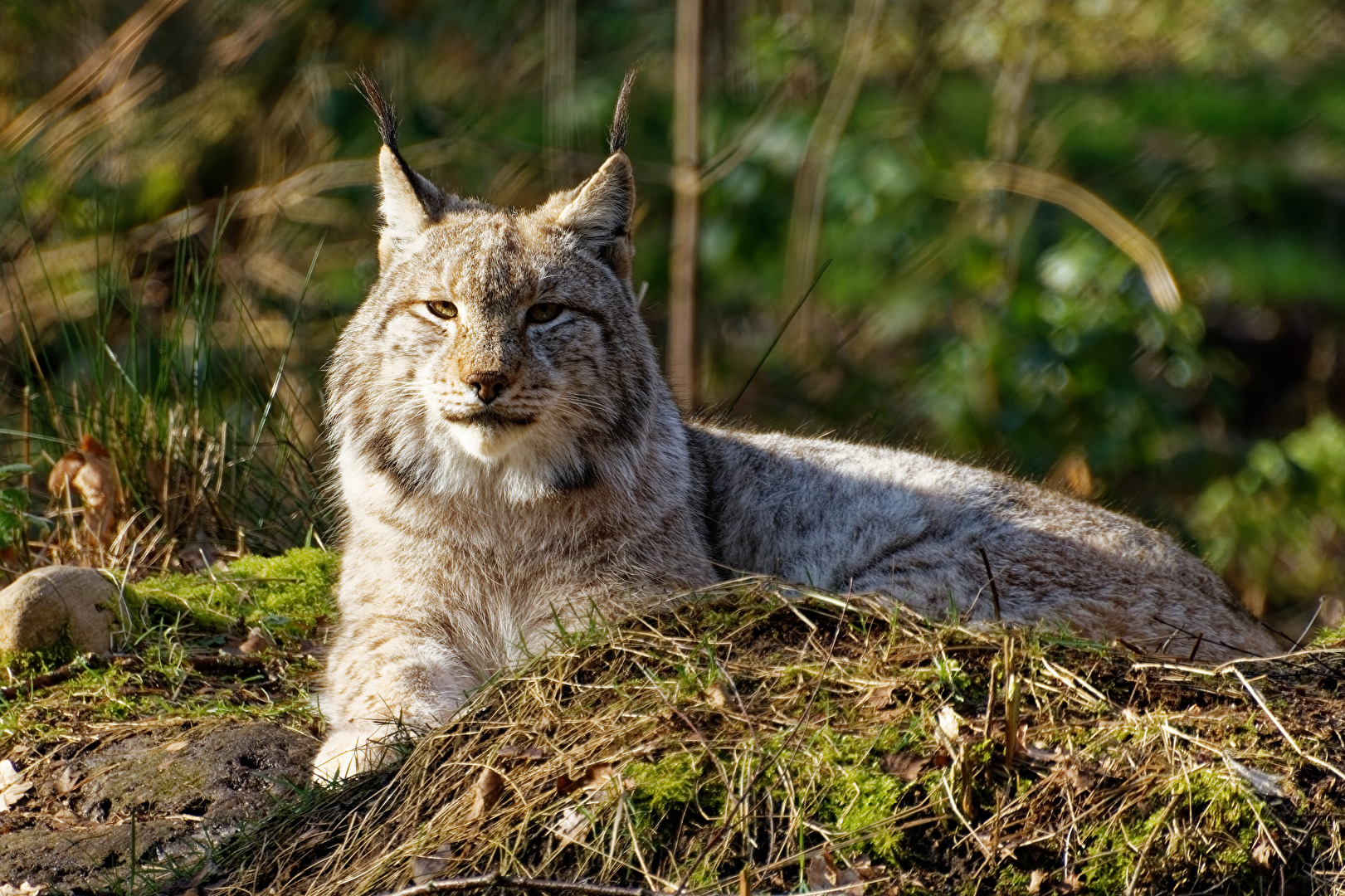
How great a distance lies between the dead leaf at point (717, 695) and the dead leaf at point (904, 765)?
401mm

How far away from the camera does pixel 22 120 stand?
9.40 m

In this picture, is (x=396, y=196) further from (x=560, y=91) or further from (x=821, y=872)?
(x=560, y=91)

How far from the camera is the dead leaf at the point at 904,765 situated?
311cm

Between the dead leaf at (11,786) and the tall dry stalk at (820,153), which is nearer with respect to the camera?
the dead leaf at (11,786)

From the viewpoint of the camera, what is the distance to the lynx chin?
438cm

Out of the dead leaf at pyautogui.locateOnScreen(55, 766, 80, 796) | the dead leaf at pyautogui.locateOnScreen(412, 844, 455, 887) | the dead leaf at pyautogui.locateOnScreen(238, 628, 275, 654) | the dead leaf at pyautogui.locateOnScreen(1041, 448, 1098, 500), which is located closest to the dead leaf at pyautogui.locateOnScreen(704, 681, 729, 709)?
the dead leaf at pyautogui.locateOnScreen(412, 844, 455, 887)

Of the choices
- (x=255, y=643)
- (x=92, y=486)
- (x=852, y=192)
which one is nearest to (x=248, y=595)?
(x=255, y=643)

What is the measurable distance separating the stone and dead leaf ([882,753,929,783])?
2916mm

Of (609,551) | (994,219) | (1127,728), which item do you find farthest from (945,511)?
(994,219)

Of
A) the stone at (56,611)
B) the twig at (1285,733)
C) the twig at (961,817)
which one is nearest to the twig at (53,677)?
the stone at (56,611)

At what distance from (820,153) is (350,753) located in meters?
6.43

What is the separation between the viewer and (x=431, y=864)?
3070 millimetres

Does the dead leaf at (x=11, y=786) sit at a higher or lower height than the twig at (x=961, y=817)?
lower

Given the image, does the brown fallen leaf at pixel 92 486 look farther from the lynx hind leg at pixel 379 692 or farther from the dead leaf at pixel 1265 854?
the dead leaf at pixel 1265 854
